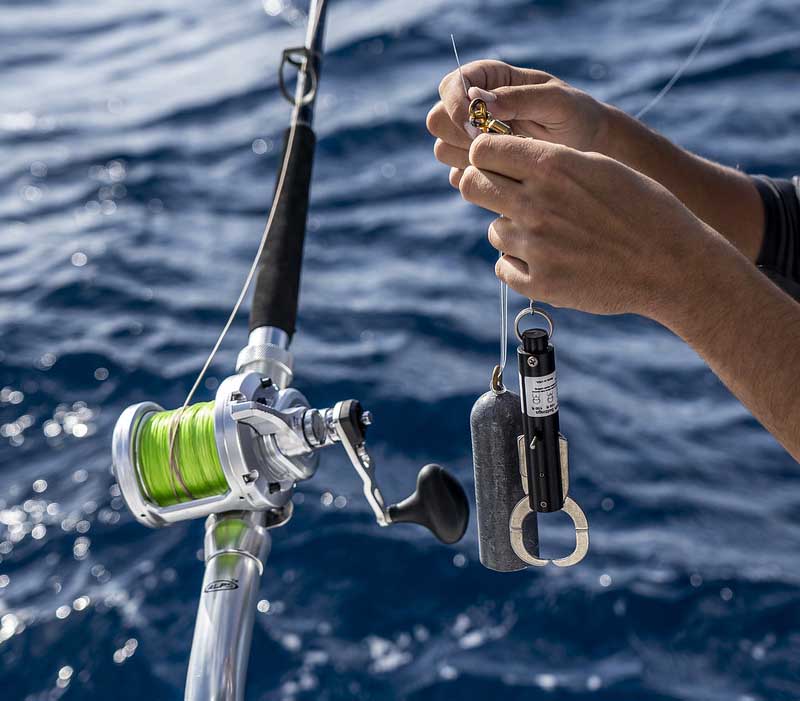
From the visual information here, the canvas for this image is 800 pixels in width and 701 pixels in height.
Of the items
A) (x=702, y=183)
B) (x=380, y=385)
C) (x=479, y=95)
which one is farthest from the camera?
(x=380, y=385)

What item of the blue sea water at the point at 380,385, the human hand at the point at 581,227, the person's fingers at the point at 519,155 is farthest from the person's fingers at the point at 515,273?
the blue sea water at the point at 380,385

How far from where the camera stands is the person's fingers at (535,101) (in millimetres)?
1748

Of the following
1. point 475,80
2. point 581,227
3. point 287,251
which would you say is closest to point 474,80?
point 475,80

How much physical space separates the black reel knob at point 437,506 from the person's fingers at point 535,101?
23.8 inches

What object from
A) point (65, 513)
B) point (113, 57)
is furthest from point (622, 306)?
point (113, 57)

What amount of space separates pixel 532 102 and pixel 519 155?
1.93ft

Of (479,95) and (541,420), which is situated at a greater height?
(479,95)

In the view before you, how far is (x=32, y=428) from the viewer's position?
3.56 meters

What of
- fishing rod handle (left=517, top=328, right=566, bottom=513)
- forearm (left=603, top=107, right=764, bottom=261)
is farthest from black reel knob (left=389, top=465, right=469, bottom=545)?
forearm (left=603, top=107, right=764, bottom=261)

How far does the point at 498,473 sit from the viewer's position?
144cm

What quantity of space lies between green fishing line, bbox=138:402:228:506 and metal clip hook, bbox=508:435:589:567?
407 millimetres

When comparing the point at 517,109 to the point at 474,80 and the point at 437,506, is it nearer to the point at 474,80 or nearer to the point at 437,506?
the point at 474,80

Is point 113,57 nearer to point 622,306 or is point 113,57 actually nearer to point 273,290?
point 273,290

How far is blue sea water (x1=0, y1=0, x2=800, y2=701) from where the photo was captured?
2.71m
